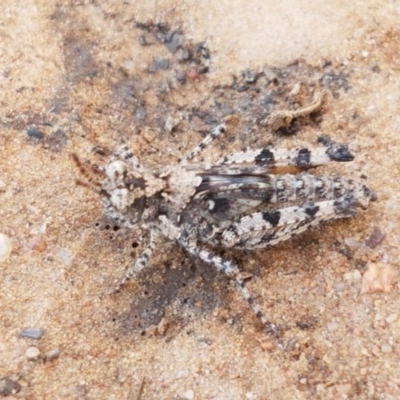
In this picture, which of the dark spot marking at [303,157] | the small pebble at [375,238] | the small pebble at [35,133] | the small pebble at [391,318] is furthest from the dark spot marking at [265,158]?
the small pebble at [35,133]

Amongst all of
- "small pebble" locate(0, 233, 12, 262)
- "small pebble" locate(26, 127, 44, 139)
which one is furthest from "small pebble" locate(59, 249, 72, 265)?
"small pebble" locate(26, 127, 44, 139)

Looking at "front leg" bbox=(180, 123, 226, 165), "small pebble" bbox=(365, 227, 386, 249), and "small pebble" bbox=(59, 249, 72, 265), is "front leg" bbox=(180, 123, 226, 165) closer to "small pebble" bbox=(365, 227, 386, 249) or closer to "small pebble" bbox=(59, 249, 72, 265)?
"small pebble" bbox=(59, 249, 72, 265)

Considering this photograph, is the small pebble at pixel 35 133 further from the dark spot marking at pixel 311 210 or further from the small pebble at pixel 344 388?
the small pebble at pixel 344 388

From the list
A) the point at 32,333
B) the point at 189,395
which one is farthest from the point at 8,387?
the point at 189,395

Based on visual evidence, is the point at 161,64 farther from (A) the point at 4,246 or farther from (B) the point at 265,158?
(A) the point at 4,246

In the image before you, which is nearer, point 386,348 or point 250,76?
point 386,348

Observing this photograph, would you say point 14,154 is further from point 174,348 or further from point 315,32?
point 315,32
